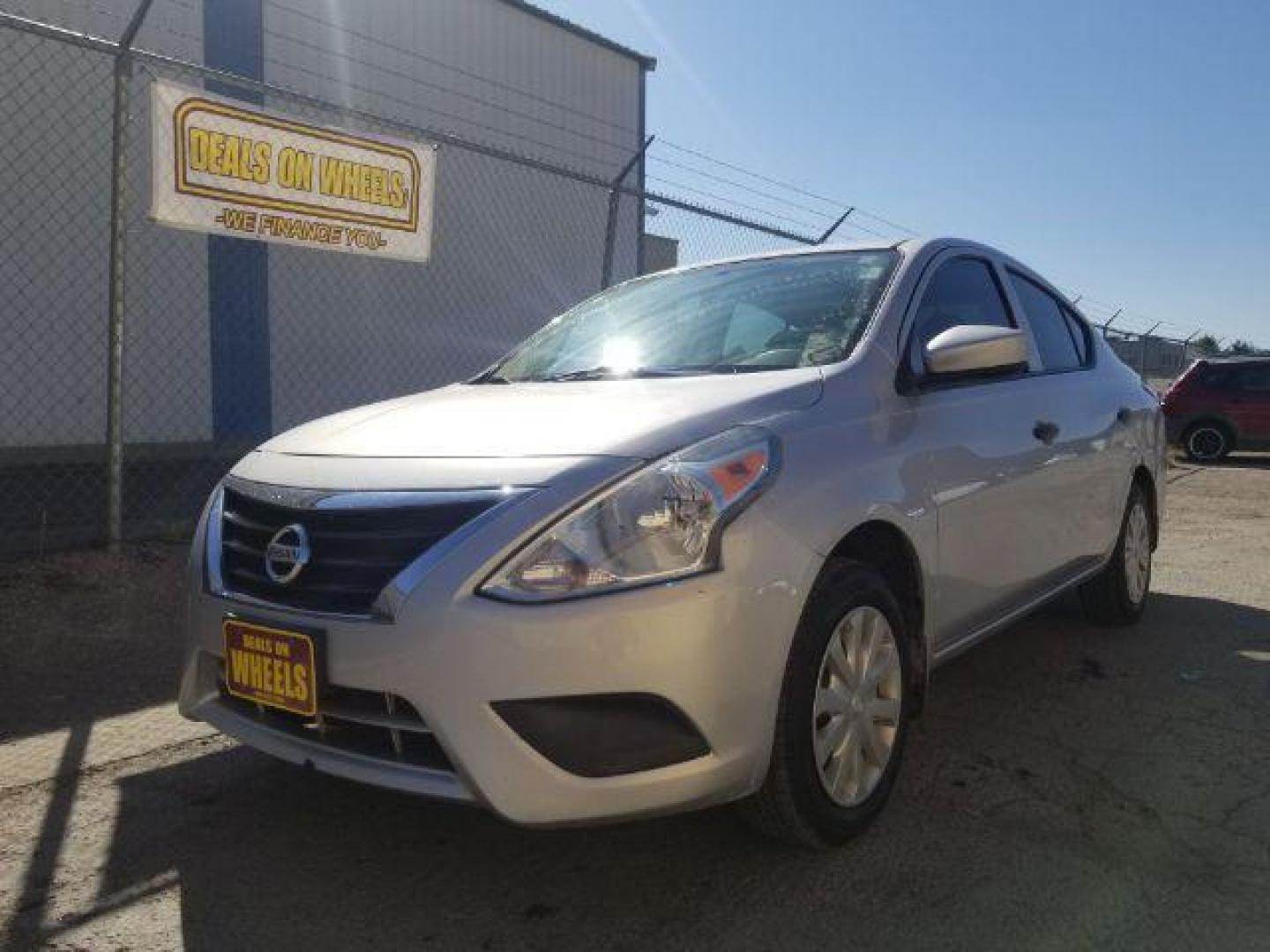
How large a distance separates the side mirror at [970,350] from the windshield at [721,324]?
22 centimetres

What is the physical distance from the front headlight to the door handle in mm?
1757

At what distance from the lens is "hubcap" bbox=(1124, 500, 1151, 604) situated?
15.6ft

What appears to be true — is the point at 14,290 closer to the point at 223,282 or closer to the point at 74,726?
the point at 223,282

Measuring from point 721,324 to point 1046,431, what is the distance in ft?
4.19

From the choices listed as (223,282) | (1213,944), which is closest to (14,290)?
(223,282)

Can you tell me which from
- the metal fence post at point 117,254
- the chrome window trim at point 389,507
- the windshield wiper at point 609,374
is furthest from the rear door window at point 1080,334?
the metal fence post at point 117,254

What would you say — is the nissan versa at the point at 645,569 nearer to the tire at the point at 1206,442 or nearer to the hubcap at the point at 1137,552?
the hubcap at the point at 1137,552

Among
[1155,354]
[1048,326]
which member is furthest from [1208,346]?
[1048,326]

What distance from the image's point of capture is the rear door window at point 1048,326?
4098 millimetres

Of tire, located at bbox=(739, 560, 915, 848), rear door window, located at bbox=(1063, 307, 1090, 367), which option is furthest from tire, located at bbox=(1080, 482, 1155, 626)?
tire, located at bbox=(739, 560, 915, 848)

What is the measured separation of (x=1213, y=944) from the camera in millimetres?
2172

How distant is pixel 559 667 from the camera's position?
2.10 metres

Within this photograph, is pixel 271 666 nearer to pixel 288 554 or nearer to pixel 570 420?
pixel 288 554

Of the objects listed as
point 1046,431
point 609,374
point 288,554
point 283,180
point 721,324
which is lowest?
point 288,554
